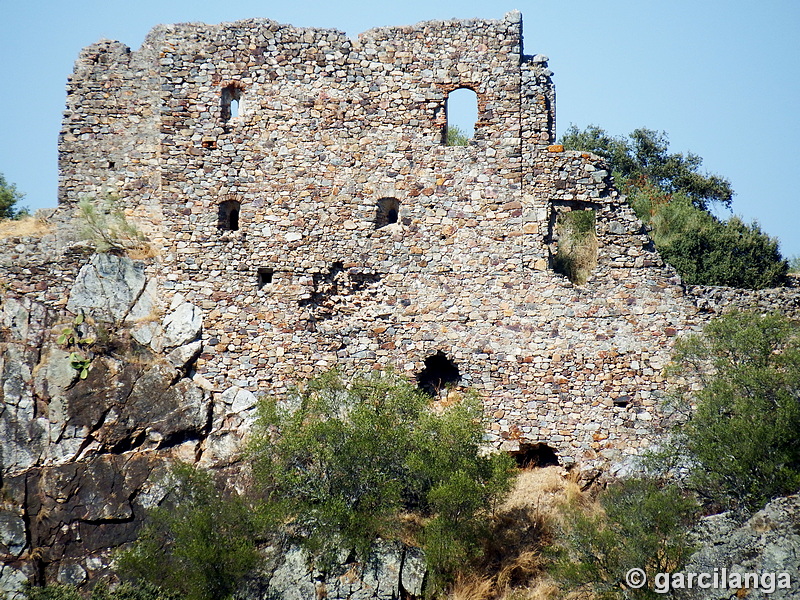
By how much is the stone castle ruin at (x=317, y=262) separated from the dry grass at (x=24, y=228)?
0.91 feet

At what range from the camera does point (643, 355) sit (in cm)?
2461

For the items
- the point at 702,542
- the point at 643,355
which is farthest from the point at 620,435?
the point at 702,542

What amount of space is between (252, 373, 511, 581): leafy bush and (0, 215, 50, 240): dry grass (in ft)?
21.4

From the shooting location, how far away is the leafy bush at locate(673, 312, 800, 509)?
21.2m

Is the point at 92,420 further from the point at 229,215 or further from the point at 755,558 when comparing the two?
the point at 755,558

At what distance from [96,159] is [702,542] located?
46.9ft

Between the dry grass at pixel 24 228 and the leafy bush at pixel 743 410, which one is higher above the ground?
the dry grass at pixel 24 228

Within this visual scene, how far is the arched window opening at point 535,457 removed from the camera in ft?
80.4

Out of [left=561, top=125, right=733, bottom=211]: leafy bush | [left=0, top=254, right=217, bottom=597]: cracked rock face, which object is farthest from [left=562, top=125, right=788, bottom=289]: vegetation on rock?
[left=0, top=254, right=217, bottom=597]: cracked rock face

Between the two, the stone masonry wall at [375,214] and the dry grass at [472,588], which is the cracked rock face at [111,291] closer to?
the stone masonry wall at [375,214]

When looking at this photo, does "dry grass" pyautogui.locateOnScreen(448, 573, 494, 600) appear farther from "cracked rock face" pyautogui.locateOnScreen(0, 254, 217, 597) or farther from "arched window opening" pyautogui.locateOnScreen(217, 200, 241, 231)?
"arched window opening" pyautogui.locateOnScreen(217, 200, 241, 231)

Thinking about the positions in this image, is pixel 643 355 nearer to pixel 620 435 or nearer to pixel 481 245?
pixel 620 435

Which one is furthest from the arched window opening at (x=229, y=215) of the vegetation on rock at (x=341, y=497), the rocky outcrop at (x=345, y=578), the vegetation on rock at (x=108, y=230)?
the rocky outcrop at (x=345, y=578)

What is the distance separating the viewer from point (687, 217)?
31.6 meters
